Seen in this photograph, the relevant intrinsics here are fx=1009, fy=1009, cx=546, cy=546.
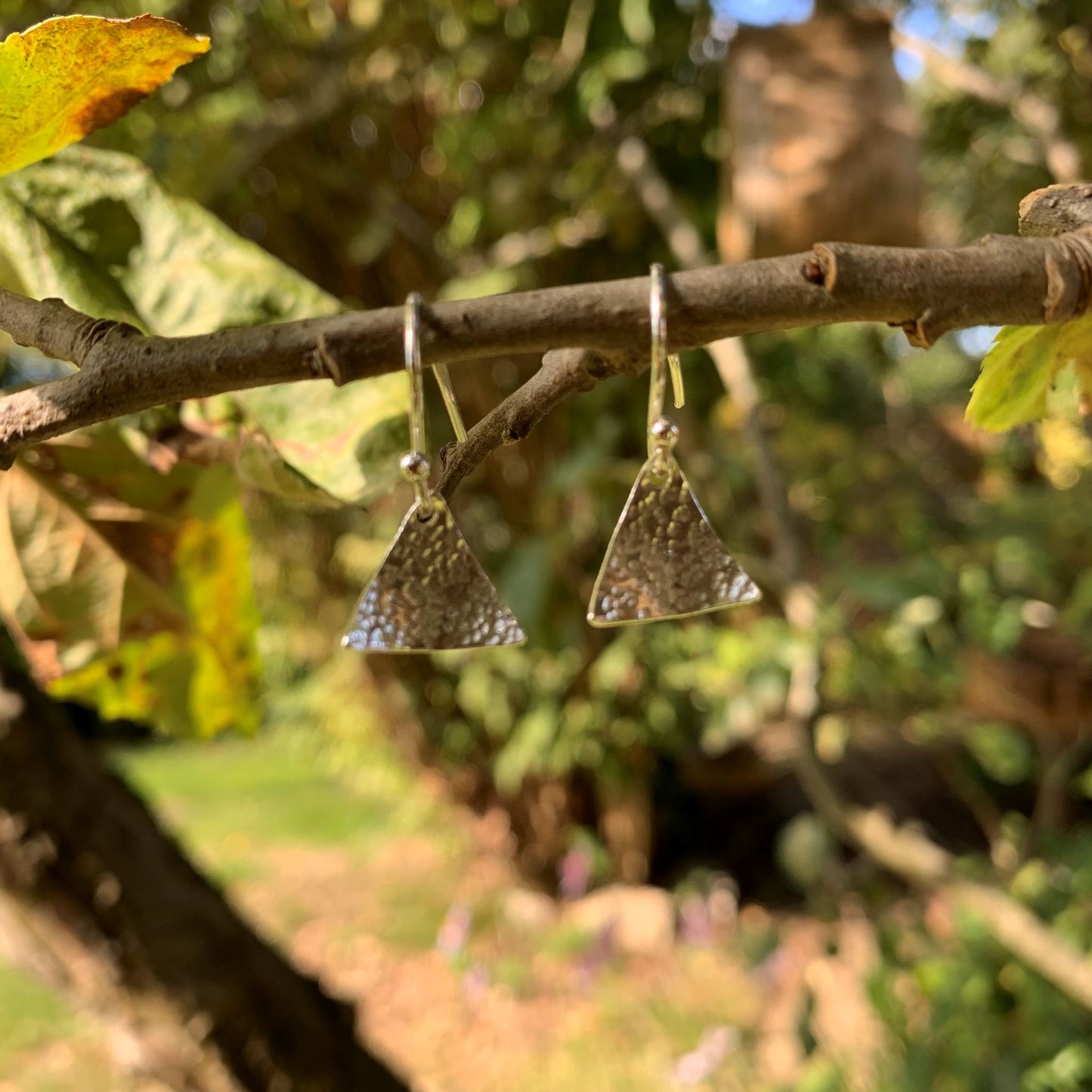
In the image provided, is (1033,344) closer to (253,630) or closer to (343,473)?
(343,473)

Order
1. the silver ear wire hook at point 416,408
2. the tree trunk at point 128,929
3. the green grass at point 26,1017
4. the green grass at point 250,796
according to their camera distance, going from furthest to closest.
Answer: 1. the green grass at point 250,796
2. the green grass at point 26,1017
3. the tree trunk at point 128,929
4. the silver ear wire hook at point 416,408

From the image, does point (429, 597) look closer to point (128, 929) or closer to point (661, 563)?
point (661, 563)

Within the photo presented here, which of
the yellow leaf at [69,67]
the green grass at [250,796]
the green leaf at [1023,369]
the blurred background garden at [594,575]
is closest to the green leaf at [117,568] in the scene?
the blurred background garden at [594,575]

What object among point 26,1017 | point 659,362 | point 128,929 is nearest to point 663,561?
point 659,362

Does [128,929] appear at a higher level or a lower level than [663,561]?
lower

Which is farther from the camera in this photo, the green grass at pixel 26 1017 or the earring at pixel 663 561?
the green grass at pixel 26 1017

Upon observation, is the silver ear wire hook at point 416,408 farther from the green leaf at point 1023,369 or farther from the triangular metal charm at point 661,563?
the green leaf at point 1023,369
